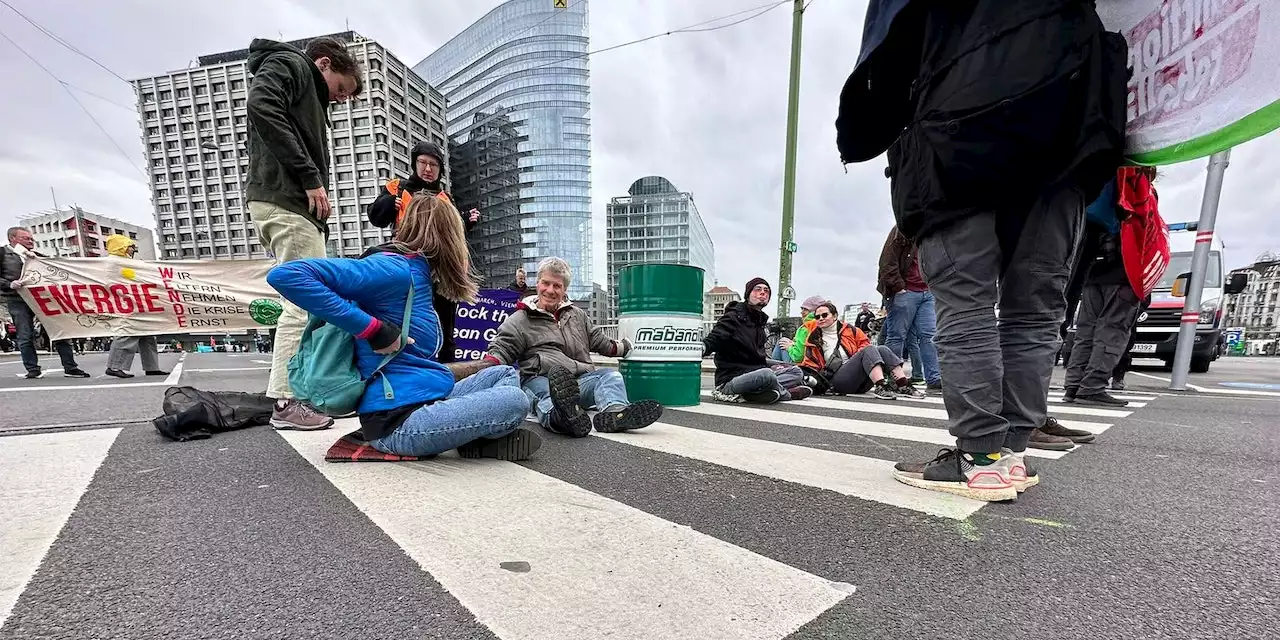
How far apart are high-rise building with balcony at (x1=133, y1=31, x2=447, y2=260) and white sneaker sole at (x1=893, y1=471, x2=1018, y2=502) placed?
6707cm

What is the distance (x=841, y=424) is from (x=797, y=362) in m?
2.18

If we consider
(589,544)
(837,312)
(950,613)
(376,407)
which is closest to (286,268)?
(376,407)

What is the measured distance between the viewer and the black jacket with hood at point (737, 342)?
448 cm

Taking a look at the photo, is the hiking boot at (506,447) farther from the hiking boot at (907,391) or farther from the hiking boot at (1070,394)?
the hiking boot at (1070,394)

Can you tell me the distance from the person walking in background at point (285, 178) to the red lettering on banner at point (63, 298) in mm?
6056

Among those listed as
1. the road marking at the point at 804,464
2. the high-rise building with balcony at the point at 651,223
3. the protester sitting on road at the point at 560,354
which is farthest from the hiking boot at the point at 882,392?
the high-rise building with balcony at the point at 651,223

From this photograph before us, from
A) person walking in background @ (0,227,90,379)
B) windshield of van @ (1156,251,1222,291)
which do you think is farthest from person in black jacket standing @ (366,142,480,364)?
windshield of van @ (1156,251,1222,291)

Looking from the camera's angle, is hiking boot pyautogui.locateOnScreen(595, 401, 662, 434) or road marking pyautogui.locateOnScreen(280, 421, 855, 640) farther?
hiking boot pyautogui.locateOnScreen(595, 401, 662, 434)

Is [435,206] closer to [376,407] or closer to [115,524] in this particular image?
[376,407]

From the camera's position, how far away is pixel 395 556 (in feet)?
3.72

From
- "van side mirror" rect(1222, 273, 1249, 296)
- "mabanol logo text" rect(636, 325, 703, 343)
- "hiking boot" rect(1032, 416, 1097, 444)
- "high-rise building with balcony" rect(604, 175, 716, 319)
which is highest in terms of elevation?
"high-rise building with balcony" rect(604, 175, 716, 319)

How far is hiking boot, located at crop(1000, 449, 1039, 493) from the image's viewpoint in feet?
5.31

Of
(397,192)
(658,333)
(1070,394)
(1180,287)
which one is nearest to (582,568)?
(658,333)

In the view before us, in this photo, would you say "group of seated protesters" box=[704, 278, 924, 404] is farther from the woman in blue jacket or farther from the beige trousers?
the beige trousers
